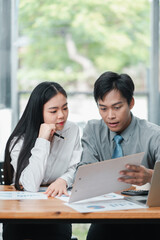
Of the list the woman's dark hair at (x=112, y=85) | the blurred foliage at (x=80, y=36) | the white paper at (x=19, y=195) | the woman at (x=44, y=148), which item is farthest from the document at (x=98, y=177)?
the blurred foliage at (x=80, y=36)

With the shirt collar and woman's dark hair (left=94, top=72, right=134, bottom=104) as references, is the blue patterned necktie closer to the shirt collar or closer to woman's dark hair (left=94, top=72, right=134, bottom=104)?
the shirt collar

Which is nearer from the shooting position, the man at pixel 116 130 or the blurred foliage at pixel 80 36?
the man at pixel 116 130

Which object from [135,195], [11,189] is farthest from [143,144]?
[11,189]

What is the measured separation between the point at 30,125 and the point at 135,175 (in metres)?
0.76

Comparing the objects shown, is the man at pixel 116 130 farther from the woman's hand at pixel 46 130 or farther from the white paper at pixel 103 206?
the white paper at pixel 103 206

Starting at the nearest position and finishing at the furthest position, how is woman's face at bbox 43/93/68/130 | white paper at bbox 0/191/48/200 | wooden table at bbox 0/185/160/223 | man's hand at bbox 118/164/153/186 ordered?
wooden table at bbox 0/185/160/223
man's hand at bbox 118/164/153/186
white paper at bbox 0/191/48/200
woman's face at bbox 43/93/68/130

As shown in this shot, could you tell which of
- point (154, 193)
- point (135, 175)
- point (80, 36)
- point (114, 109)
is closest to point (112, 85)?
point (114, 109)

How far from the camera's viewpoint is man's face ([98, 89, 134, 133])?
7.38 feet

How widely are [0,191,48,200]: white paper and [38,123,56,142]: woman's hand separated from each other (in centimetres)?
34

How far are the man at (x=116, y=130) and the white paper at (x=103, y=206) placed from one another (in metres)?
0.39

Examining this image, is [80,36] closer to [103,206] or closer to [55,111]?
[55,111]

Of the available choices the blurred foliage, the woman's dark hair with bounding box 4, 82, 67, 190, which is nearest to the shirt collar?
the woman's dark hair with bounding box 4, 82, 67, 190

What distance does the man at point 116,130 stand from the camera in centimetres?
226

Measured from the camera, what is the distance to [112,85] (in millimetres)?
2287
